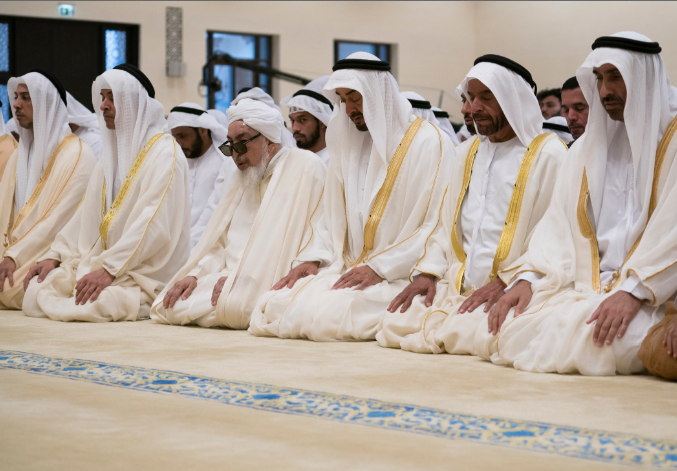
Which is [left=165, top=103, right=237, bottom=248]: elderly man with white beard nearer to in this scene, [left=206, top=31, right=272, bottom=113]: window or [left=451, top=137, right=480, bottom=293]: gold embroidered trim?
[left=451, top=137, right=480, bottom=293]: gold embroidered trim

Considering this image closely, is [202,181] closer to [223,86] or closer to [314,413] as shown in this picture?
[314,413]

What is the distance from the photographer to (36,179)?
653 centimetres

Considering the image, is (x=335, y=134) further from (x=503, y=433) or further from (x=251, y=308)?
(x=503, y=433)

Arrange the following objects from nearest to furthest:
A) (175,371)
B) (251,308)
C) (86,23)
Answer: (175,371), (251,308), (86,23)

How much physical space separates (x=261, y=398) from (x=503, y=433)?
854 mm

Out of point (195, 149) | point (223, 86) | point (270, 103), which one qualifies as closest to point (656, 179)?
point (270, 103)

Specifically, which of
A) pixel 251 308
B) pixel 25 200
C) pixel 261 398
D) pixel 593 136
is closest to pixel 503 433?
pixel 261 398

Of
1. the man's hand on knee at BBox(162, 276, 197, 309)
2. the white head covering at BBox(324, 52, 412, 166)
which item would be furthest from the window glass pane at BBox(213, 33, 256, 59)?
the white head covering at BBox(324, 52, 412, 166)

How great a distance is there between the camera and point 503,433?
8.11 feet

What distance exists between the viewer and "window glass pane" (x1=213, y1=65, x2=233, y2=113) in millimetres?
13523

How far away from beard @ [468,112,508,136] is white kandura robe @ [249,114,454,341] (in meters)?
0.42

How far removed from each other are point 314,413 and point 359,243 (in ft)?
7.61

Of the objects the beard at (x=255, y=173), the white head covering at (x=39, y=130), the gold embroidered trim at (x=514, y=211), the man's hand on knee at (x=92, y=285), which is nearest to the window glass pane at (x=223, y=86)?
the white head covering at (x=39, y=130)

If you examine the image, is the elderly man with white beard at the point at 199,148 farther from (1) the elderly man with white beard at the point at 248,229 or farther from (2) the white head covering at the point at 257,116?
(2) the white head covering at the point at 257,116
